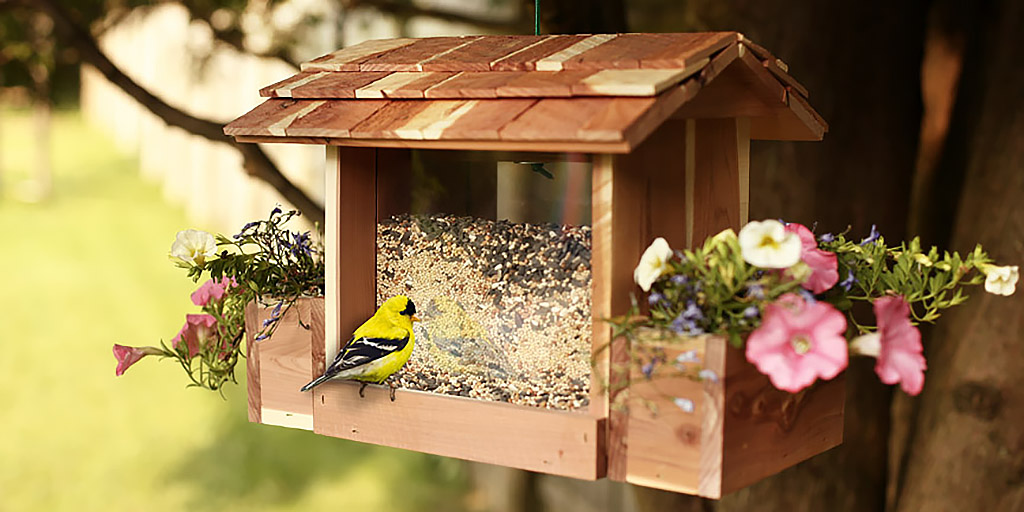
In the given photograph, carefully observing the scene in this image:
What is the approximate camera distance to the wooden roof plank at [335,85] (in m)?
1.59

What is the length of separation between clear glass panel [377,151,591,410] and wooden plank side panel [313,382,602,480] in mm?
55

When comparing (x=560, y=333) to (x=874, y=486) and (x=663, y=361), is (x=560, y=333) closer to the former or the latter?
(x=663, y=361)

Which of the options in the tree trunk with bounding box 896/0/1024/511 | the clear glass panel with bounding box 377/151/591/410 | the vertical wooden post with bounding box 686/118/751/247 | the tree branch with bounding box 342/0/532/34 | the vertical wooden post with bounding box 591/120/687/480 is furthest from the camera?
the tree branch with bounding box 342/0/532/34

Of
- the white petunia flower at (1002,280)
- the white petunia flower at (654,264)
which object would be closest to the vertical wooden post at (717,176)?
the white petunia flower at (654,264)

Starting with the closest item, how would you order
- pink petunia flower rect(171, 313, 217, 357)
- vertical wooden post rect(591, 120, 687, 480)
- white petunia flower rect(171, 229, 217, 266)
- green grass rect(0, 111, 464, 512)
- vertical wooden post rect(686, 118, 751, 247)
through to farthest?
vertical wooden post rect(591, 120, 687, 480), vertical wooden post rect(686, 118, 751, 247), white petunia flower rect(171, 229, 217, 266), pink petunia flower rect(171, 313, 217, 357), green grass rect(0, 111, 464, 512)

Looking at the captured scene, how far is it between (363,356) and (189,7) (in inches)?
83.0

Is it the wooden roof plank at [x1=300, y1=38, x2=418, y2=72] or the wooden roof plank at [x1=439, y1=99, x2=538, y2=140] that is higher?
the wooden roof plank at [x1=300, y1=38, x2=418, y2=72]

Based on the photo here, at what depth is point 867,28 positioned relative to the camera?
2.57 meters

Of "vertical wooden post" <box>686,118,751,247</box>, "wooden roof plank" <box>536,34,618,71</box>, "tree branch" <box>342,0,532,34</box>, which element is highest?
"tree branch" <box>342,0,532,34</box>

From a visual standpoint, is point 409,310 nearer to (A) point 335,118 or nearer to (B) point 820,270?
(A) point 335,118

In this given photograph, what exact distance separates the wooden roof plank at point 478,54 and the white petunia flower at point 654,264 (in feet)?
1.12

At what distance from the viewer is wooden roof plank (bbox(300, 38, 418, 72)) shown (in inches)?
66.1

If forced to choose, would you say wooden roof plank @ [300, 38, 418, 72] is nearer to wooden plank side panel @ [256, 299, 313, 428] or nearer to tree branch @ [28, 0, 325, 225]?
wooden plank side panel @ [256, 299, 313, 428]

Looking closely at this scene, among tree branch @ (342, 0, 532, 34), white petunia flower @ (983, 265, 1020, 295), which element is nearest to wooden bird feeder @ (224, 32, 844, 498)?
white petunia flower @ (983, 265, 1020, 295)
